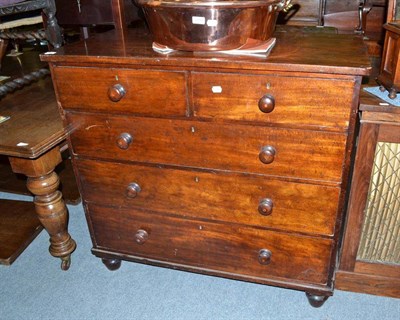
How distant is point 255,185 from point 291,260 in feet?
1.14

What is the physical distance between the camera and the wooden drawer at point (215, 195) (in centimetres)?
137

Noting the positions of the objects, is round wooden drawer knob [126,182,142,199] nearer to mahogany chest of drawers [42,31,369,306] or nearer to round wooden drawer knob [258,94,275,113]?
mahogany chest of drawers [42,31,369,306]

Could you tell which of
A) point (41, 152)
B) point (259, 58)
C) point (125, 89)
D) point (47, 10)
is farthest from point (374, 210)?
point (47, 10)

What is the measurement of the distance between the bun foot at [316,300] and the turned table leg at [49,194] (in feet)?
3.50

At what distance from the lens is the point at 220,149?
53.3 inches

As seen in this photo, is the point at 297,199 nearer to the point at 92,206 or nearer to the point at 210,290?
the point at 210,290

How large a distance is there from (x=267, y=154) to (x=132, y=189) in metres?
0.55

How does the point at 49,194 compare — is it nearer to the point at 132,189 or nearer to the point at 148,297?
the point at 132,189

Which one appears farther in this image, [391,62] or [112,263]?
[112,263]

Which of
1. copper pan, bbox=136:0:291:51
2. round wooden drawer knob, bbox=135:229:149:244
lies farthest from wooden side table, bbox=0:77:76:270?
copper pan, bbox=136:0:291:51

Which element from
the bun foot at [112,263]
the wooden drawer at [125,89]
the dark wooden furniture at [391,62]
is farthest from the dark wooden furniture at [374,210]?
the bun foot at [112,263]

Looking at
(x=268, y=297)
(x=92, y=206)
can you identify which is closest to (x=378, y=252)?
(x=268, y=297)

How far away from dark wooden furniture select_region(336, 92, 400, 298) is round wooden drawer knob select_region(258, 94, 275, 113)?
308 mm

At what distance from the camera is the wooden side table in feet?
5.13
